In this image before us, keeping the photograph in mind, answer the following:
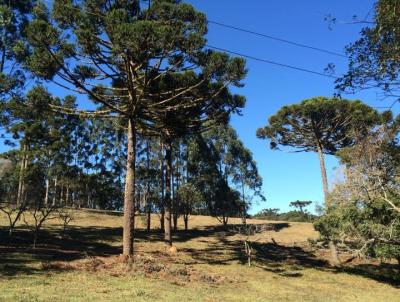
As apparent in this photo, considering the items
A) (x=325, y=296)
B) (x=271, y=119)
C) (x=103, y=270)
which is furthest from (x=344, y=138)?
(x=103, y=270)

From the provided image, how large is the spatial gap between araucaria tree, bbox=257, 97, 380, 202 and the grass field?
6.01m

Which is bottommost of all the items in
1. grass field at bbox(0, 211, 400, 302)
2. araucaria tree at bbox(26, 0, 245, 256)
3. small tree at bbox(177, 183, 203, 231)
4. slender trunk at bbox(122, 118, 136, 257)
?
grass field at bbox(0, 211, 400, 302)

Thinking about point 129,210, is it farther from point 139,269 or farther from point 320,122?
point 320,122

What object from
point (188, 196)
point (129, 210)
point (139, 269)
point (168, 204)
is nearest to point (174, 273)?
point (139, 269)

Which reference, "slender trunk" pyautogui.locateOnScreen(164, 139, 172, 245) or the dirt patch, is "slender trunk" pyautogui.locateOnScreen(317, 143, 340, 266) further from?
the dirt patch

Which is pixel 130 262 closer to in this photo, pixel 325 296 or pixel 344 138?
pixel 325 296

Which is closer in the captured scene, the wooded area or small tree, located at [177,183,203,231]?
the wooded area

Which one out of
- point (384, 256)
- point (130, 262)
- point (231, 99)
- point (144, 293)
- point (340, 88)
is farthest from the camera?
point (231, 99)

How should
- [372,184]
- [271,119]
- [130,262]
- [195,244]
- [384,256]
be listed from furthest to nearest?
[271,119]
[195,244]
[384,256]
[130,262]
[372,184]

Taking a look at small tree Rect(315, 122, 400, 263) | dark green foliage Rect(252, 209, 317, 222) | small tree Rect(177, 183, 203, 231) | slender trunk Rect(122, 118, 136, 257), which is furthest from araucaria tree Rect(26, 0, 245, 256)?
dark green foliage Rect(252, 209, 317, 222)

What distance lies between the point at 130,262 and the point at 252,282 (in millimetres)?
4890

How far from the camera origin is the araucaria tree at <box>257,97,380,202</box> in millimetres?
27875

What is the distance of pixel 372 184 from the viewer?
13.2m

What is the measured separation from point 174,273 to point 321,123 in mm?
16601
